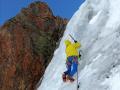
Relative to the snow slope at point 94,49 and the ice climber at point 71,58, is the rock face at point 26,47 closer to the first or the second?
the snow slope at point 94,49

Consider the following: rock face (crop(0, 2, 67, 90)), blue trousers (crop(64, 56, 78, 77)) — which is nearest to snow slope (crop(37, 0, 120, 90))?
blue trousers (crop(64, 56, 78, 77))

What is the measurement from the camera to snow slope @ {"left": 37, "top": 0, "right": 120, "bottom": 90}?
25672 millimetres

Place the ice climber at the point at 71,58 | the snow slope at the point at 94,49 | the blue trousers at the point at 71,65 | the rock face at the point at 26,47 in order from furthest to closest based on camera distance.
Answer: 1. the rock face at the point at 26,47
2. the blue trousers at the point at 71,65
3. the ice climber at the point at 71,58
4. the snow slope at the point at 94,49

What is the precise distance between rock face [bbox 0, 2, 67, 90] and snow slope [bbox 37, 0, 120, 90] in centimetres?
281

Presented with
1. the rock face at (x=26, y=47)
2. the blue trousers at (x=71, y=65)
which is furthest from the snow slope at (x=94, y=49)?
the rock face at (x=26, y=47)

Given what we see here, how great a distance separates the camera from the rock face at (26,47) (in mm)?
36531

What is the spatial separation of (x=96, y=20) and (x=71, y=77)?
17.6 ft

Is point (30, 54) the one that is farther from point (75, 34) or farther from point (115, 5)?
point (115, 5)

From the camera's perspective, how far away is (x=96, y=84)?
1001 inches

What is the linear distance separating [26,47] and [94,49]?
32.5 ft

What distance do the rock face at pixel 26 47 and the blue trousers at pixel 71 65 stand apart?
8660 millimetres

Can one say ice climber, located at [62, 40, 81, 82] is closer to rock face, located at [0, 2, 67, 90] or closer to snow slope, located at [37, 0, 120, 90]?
snow slope, located at [37, 0, 120, 90]

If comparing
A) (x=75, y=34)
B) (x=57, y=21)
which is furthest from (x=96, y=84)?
(x=57, y=21)

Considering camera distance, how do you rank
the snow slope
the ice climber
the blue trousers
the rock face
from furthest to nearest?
the rock face → the blue trousers → the ice climber → the snow slope
